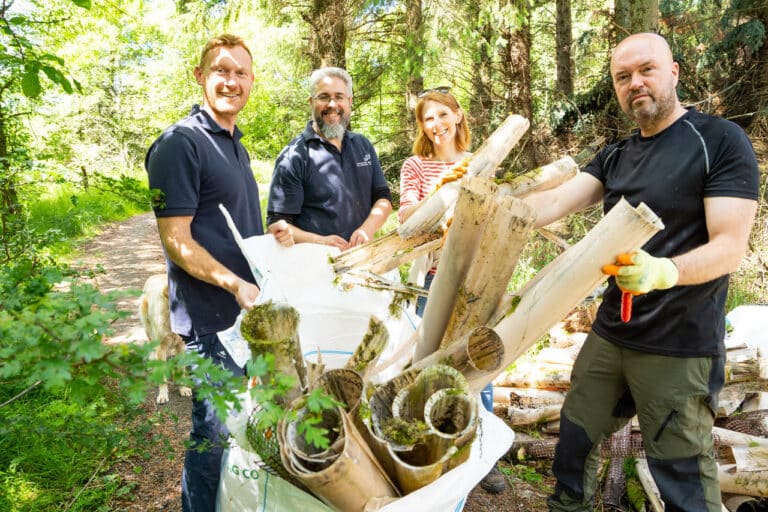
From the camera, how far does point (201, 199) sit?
2172 mm

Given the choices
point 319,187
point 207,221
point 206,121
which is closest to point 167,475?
point 207,221

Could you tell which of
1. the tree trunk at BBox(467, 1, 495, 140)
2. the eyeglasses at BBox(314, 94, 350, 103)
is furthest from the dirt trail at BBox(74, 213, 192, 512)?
the tree trunk at BBox(467, 1, 495, 140)

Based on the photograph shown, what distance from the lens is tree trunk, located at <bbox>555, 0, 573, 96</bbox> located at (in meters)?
9.09

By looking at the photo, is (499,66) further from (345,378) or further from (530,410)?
(345,378)

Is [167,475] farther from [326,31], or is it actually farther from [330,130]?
[326,31]

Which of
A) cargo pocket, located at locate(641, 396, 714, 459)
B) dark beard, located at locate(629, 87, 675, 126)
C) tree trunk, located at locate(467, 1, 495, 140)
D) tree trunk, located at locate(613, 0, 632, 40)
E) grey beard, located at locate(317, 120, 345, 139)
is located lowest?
cargo pocket, located at locate(641, 396, 714, 459)

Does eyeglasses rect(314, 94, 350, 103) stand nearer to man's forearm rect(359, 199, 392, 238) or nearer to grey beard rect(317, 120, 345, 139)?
grey beard rect(317, 120, 345, 139)

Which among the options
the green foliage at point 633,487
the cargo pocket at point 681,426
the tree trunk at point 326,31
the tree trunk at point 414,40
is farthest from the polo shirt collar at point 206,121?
the tree trunk at point 326,31

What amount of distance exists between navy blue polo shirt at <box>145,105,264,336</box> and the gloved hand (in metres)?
1.67

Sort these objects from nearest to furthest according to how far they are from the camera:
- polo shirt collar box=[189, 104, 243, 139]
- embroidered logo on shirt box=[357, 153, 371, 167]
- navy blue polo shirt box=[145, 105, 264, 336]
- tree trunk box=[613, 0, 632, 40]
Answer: navy blue polo shirt box=[145, 105, 264, 336] → polo shirt collar box=[189, 104, 243, 139] → embroidered logo on shirt box=[357, 153, 371, 167] → tree trunk box=[613, 0, 632, 40]

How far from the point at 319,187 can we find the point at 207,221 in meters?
0.97

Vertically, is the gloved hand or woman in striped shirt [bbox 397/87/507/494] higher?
woman in striped shirt [bbox 397/87/507/494]

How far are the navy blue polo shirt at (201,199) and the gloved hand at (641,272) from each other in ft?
5.48

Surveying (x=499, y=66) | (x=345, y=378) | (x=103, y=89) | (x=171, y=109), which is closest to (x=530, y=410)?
(x=345, y=378)
